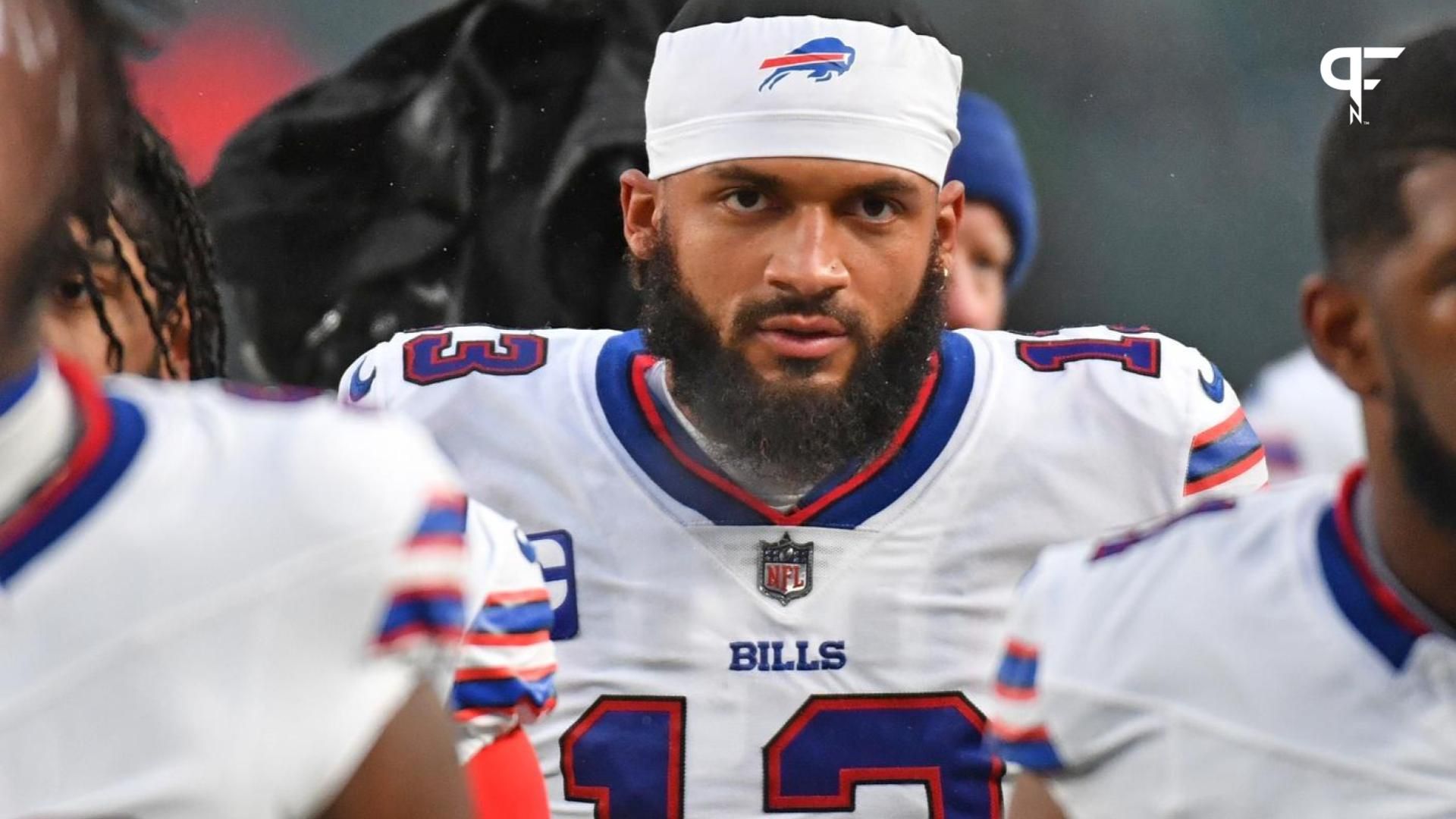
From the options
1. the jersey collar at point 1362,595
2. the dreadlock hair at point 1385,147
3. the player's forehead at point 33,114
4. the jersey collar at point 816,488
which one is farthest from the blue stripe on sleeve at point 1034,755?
the jersey collar at point 816,488

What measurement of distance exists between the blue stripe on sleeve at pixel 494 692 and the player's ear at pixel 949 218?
96 centimetres

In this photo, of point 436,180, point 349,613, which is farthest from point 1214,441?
point 349,613

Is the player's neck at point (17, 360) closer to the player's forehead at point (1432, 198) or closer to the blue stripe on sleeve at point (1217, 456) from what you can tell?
the player's forehead at point (1432, 198)

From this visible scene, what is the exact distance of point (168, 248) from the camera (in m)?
2.40

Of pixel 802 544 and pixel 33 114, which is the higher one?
pixel 33 114

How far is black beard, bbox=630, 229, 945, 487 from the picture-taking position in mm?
2391

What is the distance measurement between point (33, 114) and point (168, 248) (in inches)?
45.0

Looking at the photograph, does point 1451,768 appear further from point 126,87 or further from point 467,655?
point 126,87

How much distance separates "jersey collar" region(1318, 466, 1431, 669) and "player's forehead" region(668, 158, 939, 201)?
1.00 m

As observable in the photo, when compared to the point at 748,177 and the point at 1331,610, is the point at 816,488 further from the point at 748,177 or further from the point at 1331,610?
the point at 1331,610

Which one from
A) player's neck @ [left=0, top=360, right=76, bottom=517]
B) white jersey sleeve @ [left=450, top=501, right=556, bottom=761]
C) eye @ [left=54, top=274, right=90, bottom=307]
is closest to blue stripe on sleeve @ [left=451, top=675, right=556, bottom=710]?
white jersey sleeve @ [left=450, top=501, right=556, bottom=761]

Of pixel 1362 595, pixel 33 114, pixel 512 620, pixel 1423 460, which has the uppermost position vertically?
pixel 33 114

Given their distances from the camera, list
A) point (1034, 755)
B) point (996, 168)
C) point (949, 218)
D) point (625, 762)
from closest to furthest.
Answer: point (1034, 755), point (625, 762), point (949, 218), point (996, 168)

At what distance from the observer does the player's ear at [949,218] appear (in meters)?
2.61
